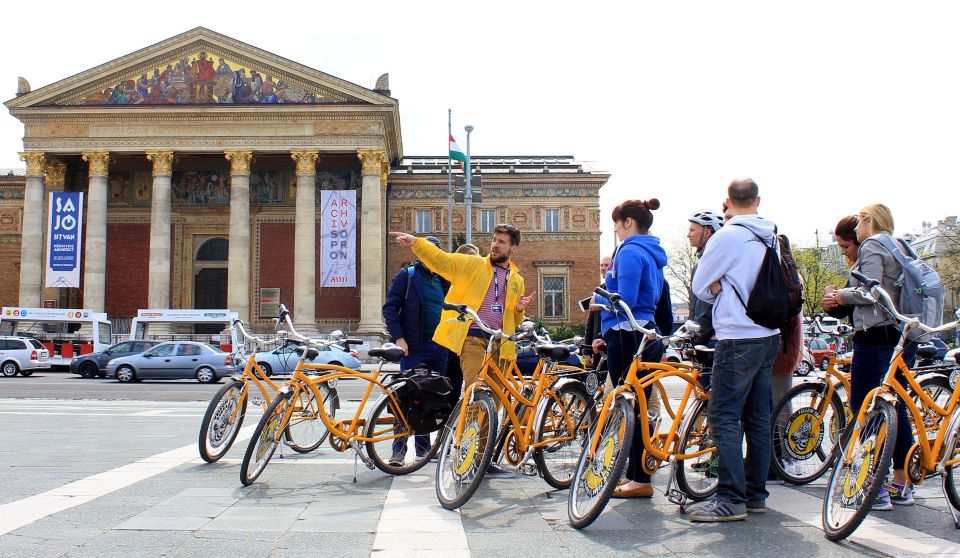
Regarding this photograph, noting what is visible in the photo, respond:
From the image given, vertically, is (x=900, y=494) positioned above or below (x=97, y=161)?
below

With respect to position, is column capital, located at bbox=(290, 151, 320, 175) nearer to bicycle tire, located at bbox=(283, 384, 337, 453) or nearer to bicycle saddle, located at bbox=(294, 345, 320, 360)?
bicycle tire, located at bbox=(283, 384, 337, 453)

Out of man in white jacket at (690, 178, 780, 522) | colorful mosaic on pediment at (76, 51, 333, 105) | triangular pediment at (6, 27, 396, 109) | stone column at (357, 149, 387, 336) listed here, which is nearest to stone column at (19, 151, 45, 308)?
triangular pediment at (6, 27, 396, 109)

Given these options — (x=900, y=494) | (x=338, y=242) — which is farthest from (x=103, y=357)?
(x=900, y=494)

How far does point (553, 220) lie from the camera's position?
47.6 metres

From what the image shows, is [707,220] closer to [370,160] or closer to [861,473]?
[861,473]

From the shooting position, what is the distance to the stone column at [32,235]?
3869 cm

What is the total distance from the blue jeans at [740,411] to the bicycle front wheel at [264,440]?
3.35 m

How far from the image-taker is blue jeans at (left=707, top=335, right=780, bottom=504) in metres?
5.07

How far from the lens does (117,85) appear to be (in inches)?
1550

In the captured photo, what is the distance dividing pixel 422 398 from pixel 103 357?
25557mm

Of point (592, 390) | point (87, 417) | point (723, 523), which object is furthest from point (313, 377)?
point (87, 417)

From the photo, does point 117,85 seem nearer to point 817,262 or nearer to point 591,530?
point 591,530

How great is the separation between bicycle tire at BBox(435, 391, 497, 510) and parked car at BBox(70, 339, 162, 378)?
2575 centimetres

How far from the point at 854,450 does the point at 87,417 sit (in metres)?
11.7
